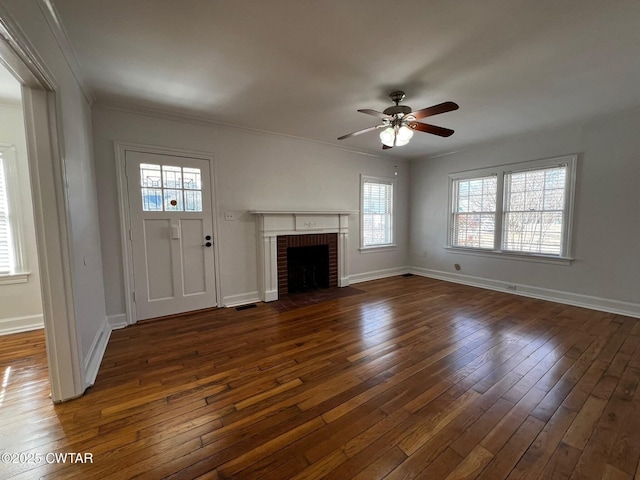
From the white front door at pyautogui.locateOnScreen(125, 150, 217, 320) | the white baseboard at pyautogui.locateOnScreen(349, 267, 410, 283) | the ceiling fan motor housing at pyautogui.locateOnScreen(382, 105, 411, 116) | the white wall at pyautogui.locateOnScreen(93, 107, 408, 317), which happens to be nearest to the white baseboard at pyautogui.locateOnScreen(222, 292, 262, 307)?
the white wall at pyautogui.locateOnScreen(93, 107, 408, 317)

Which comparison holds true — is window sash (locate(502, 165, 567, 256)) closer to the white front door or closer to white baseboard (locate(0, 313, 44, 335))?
the white front door

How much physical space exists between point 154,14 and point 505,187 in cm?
515

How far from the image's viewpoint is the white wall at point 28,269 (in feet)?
10.0

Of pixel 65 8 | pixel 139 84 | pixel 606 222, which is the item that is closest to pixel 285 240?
pixel 139 84

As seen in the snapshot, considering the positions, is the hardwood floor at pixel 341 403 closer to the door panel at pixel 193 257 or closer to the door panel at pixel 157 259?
the door panel at pixel 157 259

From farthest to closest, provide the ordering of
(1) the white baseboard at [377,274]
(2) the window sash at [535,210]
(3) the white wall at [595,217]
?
(1) the white baseboard at [377,274] < (2) the window sash at [535,210] < (3) the white wall at [595,217]

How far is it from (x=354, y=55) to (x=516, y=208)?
391 cm

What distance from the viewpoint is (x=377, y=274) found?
18.8 ft

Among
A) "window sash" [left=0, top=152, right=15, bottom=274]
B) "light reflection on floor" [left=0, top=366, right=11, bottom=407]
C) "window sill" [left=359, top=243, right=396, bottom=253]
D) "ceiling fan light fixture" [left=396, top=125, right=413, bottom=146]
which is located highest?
A: "ceiling fan light fixture" [left=396, top=125, right=413, bottom=146]

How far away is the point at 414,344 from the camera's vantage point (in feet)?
9.03

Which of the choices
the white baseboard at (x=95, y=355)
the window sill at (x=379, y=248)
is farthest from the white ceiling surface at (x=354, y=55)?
the window sill at (x=379, y=248)

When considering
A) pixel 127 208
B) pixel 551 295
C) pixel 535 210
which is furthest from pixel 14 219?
pixel 551 295

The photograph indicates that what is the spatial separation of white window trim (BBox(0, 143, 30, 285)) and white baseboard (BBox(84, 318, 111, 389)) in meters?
1.20

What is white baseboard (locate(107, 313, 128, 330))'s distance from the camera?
10.6 feet
